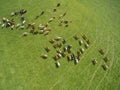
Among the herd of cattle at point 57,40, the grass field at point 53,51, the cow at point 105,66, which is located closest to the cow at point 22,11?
the herd of cattle at point 57,40

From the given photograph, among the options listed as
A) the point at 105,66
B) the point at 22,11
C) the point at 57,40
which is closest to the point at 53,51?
the point at 57,40

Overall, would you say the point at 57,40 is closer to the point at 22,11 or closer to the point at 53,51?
the point at 53,51

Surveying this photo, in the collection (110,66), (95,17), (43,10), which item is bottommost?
(110,66)

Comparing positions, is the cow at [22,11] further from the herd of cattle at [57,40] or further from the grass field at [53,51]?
the grass field at [53,51]

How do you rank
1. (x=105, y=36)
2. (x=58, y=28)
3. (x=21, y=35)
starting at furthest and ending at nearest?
(x=105, y=36) → (x=58, y=28) → (x=21, y=35)

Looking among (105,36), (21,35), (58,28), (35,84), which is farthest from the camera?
(105,36)

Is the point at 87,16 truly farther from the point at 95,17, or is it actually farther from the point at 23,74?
the point at 23,74

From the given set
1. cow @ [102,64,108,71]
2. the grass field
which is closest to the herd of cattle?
cow @ [102,64,108,71]

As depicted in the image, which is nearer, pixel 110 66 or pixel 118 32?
pixel 110 66

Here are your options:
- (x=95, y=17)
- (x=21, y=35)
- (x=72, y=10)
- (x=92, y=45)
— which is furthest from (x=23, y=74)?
(x=95, y=17)
